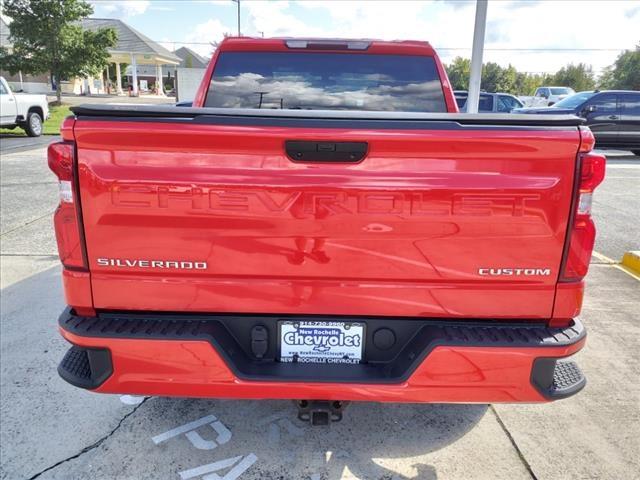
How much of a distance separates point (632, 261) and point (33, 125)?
58.9ft

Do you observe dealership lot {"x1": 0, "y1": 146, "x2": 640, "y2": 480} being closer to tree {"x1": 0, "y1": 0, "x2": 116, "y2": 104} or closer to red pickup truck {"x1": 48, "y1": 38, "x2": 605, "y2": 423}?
red pickup truck {"x1": 48, "y1": 38, "x2": 605, "y2": 423}

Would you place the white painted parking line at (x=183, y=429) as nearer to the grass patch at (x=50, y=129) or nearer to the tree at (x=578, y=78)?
the grass patch at (x=50, y=129)

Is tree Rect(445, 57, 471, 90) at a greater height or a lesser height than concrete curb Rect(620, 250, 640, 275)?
greater

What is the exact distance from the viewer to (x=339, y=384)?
2174 mm

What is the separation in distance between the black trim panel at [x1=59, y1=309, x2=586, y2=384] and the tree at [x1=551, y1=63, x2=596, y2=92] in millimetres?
65848

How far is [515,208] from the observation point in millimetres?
2029

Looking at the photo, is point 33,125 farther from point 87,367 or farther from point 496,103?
point 87,367

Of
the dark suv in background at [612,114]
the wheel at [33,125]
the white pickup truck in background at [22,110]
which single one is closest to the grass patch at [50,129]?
the wheel at [33,125]

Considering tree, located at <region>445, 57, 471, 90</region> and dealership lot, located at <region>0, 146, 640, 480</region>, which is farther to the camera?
tree, located at <region>445, 57, 471, 90</region>

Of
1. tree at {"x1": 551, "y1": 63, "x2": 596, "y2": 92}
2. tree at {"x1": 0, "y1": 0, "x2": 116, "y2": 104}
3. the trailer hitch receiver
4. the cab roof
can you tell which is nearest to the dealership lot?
the trailer hitch receiver

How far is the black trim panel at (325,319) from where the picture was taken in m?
2.15

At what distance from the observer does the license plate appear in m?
2.21

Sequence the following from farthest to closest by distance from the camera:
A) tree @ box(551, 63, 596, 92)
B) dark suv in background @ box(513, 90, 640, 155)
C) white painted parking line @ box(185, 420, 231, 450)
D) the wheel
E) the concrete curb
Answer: tree @ box(551, 63, 596, 92), the wheel, dark suv in background @ box(513, 90, 640, 155), the concrete curb, white painted parking line @ box(185, 420, 231, 450)

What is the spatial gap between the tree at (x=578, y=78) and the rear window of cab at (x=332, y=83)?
6428 centimetres
